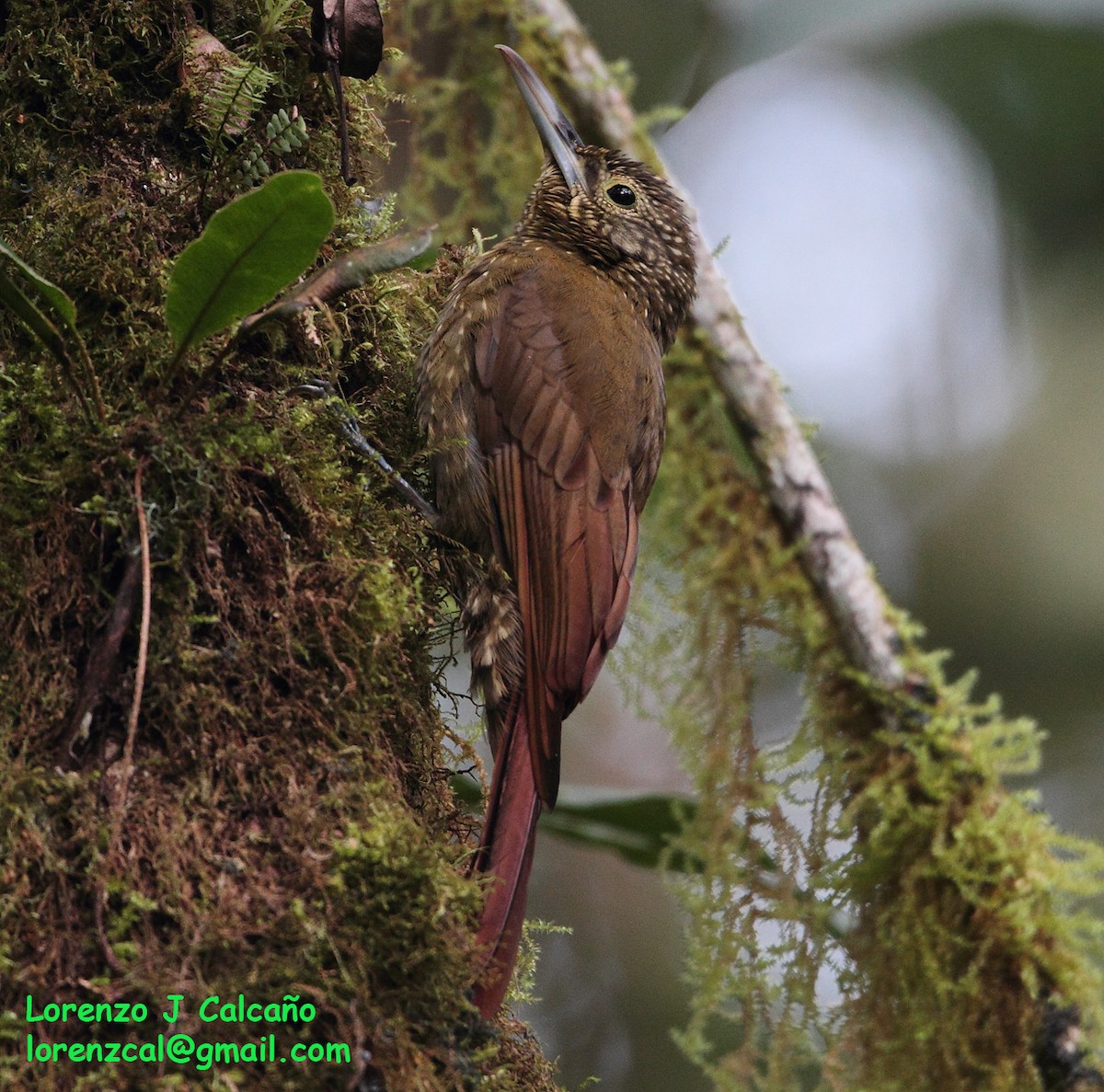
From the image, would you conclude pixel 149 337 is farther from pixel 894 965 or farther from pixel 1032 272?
pixel 1032 272

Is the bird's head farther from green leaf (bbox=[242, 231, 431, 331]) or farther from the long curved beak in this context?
green leaf (bbox=[242, 231, 431, 331])

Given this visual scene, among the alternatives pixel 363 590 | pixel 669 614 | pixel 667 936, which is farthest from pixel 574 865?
pixel 363 590

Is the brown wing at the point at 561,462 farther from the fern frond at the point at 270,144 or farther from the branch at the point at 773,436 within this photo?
the fern frond at the point at 270,144

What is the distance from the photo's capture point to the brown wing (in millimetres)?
2617

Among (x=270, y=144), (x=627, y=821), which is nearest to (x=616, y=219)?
(x=270, y=144)

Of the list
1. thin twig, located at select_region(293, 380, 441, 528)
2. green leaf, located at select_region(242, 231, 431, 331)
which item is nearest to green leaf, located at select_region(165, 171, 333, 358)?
green leaf, located at select_region(242, 231, 431, 331)

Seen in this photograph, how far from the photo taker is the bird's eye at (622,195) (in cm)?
340

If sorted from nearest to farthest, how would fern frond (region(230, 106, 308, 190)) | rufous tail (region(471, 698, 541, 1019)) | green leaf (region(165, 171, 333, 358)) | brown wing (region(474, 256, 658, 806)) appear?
1. green leaf (region(165, 171, 333, 358))
2. rufous tail (region(471, 698, 541, 1019))
3. fern frond (region(230, 106, 308, 190))
4. brown wing (region(474, 256, 658, 806))

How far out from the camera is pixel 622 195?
3.41 metres

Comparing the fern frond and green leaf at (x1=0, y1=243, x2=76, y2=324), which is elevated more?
the fern frond

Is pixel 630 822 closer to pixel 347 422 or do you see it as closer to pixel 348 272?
pixel 347 422

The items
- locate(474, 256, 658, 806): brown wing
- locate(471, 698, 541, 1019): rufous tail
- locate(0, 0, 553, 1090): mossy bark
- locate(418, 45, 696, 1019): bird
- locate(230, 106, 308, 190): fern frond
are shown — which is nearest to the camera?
locate(0, 0, 553, 1090): mossy bark

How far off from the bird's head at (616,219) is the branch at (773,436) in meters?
0.08

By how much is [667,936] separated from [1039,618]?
95.5 inches
